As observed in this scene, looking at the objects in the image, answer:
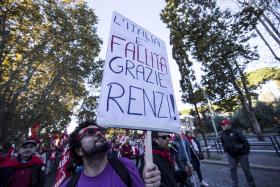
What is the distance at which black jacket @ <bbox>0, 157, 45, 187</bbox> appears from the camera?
11.8ft

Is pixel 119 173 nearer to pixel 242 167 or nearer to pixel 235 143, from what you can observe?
pixel 235 143

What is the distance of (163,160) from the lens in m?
2.85

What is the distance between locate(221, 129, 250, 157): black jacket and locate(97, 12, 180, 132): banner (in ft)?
12.8

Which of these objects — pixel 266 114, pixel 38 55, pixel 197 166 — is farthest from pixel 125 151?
pixel 266 114

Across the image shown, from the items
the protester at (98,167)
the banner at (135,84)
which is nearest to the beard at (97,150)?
the protester at (98,167)

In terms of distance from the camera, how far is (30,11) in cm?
1265

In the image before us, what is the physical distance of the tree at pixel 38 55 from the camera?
12602 millimetres

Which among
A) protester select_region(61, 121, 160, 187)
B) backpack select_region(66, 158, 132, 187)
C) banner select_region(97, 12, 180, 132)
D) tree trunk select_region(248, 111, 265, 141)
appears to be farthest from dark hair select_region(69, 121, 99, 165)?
tree trunk select_region(248, 111, 265, 141)

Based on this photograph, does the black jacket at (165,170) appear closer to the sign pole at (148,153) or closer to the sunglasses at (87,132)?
the sunglasses at (87,132)

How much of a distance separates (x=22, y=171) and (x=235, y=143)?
4.85 m

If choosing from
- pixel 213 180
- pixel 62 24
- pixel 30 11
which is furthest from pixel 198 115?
pixel 30 11

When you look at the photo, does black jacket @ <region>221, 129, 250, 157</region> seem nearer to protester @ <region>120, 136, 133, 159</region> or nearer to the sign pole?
the sign pole

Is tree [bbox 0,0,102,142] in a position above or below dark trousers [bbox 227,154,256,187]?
above

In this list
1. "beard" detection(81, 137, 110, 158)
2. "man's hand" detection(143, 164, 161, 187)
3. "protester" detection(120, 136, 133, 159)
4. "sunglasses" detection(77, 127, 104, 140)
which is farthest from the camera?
"protester" detection(120, 136, 133, 159)
